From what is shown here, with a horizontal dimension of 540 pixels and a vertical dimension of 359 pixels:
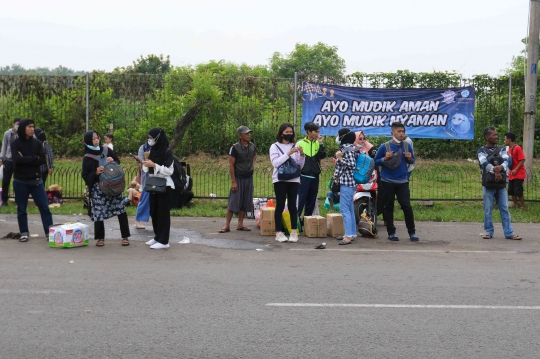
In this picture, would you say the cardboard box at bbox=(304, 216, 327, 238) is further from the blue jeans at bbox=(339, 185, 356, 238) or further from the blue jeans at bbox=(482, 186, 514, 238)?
the blue jeans at bbox=(482, 186, 514, 238)

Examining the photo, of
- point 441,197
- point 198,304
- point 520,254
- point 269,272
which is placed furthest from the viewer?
point 441,197

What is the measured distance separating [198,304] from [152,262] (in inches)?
96.4

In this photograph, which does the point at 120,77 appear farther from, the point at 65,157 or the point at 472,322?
the point at 472,322

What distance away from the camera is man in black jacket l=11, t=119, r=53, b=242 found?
10.6 m

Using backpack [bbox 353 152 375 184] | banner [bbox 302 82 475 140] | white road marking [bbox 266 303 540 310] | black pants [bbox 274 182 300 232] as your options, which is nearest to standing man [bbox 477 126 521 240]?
backpack [bbox 353 152 375 184]

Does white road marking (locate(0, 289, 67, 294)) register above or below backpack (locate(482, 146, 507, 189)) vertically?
below

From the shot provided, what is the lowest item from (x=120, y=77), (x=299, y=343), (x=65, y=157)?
(x=299, y=343)

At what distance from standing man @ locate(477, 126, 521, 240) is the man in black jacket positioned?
717 cm

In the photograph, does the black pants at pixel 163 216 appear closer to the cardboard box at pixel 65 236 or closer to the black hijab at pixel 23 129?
the cardboard box at pixel 65 236

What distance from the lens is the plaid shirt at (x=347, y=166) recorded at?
36.0 feet

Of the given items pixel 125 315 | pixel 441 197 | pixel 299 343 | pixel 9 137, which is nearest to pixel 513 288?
pixel 299 343

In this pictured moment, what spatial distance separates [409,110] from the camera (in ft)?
54.7

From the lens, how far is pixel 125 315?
654cm

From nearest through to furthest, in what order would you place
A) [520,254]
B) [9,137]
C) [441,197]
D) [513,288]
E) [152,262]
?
[513,288]
[152,262]
[520,254]
[9,137]
[441,197]
